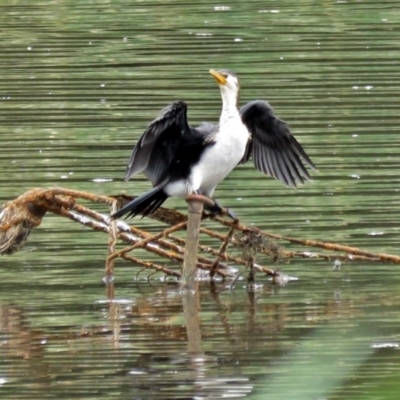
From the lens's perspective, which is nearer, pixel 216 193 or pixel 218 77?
pixel 218 77

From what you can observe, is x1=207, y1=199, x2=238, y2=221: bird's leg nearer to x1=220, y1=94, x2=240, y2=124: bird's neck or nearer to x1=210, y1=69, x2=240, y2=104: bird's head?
x1=220, y1=94, x2=240, y2=124: bird's neck

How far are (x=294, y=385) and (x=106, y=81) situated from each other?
11386 millimetres

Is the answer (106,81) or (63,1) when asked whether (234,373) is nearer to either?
(106,81)

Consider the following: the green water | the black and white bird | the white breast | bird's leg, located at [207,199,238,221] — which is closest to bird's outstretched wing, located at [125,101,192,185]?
the black and white bird

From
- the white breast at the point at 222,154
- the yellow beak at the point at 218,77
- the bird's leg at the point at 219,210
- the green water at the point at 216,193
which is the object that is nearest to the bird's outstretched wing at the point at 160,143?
the white breast at the point at 222,154

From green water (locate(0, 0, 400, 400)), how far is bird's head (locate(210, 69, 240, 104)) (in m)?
0.96

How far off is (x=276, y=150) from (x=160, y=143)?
0.88m

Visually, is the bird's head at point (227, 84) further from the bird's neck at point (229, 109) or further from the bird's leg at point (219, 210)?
the bird's leg at point (219, 210)

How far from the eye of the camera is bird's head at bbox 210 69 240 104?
682cm

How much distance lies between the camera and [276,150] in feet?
24.4

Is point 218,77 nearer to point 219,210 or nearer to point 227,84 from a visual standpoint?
point 227,84

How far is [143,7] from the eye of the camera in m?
17.8

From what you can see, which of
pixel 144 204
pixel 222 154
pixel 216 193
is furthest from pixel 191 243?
pixel 216 193

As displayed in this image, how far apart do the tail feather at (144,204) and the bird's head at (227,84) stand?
1.97ft
